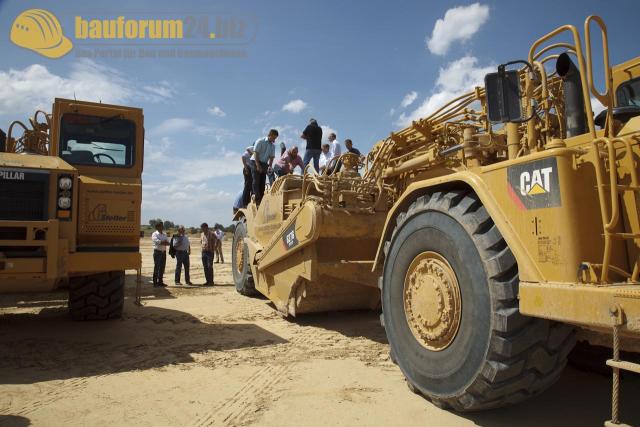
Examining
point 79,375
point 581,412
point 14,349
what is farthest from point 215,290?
point 581,412

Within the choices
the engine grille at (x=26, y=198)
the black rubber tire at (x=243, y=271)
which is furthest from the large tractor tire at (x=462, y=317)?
the black rubber tire at (x=243, y=271)

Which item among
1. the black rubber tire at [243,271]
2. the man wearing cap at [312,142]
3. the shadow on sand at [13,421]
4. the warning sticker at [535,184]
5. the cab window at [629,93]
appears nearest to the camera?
the warning sticker at [535,184]

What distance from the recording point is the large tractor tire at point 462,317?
92.2 inches

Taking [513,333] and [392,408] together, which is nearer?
[513,333]

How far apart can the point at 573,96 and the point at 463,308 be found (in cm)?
144

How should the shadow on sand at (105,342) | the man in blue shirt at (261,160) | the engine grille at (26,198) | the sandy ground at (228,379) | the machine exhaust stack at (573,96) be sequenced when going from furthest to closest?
the man in blue shirt at (261,160)
the engine grille at (26,198)
the shadow on sand at (105,342)
the sandy ground at (228,379)
the machine exhaust stack at (573,96)

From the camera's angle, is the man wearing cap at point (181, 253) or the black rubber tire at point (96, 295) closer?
the black rubber tire at point (96, 295)

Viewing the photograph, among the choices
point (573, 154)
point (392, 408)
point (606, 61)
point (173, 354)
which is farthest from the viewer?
point (173, 354)

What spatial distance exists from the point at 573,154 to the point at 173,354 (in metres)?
4.03

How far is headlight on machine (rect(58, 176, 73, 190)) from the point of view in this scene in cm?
464

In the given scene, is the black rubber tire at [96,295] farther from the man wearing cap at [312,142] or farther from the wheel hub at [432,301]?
the man wearing cap at [312,142]

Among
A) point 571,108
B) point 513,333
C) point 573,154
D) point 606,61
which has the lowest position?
point 513,333

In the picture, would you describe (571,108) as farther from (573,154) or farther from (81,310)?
(81,310)

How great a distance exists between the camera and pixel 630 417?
2861 millimetres
